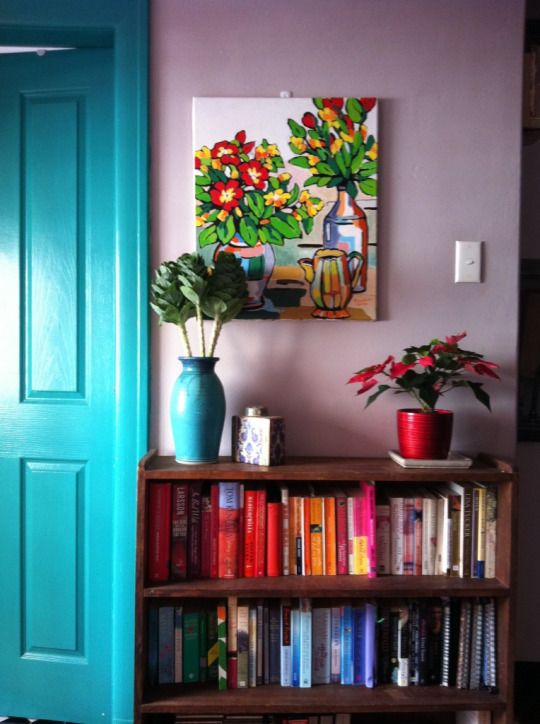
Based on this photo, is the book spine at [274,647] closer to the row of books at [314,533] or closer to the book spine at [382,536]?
the row of books at [314,533]

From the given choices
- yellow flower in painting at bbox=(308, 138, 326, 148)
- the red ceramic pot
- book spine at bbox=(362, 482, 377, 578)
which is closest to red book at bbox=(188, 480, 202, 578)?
book spine at bbox=(362, 482, 377, 578)

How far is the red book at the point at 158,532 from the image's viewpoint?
1.60m

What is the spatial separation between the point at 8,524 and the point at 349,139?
167cm

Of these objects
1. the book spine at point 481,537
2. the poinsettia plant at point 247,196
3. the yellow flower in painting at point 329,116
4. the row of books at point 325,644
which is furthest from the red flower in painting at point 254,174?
the row of books at point 325,644

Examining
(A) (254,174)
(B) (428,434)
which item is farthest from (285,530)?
(A) (254,174)

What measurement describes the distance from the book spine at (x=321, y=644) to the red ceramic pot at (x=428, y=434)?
50 centimetres

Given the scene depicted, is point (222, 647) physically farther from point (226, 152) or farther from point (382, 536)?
point (226, 152)

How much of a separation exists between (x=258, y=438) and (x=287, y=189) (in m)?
0.77

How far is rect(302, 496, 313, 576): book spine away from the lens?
5.40ft

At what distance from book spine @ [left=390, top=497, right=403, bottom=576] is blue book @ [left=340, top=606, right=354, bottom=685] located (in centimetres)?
17

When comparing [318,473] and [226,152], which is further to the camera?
[226,152]

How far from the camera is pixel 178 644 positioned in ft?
5.39

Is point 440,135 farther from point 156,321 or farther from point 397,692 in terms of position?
point 397,692

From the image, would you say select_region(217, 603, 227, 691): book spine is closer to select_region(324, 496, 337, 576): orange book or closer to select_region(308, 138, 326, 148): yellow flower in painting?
select_region(324, 496, 337, 576): orange book
